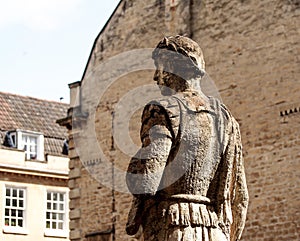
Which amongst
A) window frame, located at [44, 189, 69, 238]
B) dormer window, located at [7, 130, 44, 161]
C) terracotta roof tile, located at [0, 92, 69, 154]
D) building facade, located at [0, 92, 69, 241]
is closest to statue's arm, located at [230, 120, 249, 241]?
building facade, located at [0, 92, 69, 241]

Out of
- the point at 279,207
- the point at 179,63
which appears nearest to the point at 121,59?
the point at 279,207

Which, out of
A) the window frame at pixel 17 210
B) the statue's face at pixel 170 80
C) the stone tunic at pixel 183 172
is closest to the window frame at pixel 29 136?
the window frame at pixel 17 210

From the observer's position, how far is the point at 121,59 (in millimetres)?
21141

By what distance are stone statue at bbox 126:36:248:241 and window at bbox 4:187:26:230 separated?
2429cm

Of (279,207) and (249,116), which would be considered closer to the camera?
(279,207)

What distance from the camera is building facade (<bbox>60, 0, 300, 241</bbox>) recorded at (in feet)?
55.8

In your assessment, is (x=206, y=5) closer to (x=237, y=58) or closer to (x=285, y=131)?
(x=237, y=58)

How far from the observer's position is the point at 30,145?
32.3 m

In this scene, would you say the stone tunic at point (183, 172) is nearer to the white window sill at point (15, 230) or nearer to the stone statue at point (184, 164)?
the stone statue at point (184, 164)

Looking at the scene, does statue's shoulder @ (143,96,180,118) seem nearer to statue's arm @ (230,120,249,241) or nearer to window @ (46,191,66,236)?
statue's arm @ (230,120,249,241)

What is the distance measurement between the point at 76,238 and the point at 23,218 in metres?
9.31

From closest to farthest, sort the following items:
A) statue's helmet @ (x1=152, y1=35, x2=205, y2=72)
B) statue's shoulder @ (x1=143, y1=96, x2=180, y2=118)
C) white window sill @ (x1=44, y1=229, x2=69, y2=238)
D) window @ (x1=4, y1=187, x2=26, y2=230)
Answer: statue's shoulder @ (x1=143, y1=96, x2=180, y2=118), statue's helmet @ (x1=152, y1=35, x2=205, y2=72), window @ (x1=4, y1=187, x2=26, y2=230), white window sill @ (x1=44, y1=229, x2=69, y2=238)

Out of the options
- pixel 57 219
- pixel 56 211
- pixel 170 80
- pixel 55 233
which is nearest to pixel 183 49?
pixel 170 80

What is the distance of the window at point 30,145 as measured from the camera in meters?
32.1
